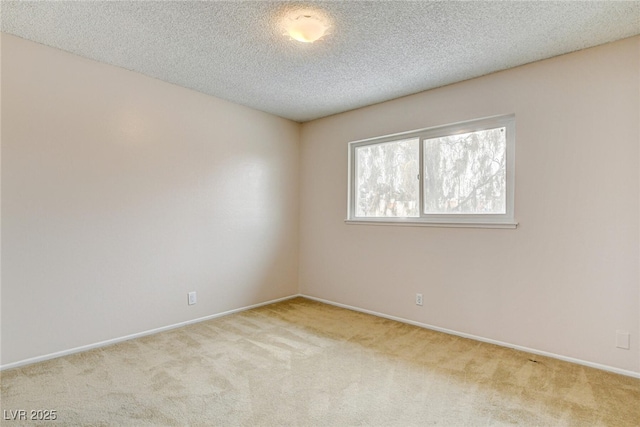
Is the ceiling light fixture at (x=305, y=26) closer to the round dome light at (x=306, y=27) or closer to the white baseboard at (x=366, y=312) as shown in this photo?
the round dome light at (x=306, y=27)

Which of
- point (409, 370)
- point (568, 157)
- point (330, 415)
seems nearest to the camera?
point (330, 415)

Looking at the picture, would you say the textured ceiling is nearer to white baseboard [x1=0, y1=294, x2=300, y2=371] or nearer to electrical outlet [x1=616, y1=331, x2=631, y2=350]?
electrical outlet [x1=616, y1=331, x2=631, y2=350]

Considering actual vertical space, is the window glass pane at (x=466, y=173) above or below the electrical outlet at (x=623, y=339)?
above

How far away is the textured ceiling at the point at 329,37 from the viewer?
208 cm

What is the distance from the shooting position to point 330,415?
73.7 inches

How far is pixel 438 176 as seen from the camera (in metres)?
3.38

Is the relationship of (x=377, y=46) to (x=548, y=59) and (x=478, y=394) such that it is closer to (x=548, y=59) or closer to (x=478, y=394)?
(x=548, y=59)

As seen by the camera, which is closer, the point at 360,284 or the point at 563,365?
the point at 563,365

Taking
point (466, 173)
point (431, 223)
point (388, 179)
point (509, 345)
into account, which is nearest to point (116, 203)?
point (388, 179)

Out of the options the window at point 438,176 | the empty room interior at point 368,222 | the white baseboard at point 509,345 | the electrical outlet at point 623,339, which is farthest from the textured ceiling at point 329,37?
the white baseboard at point 509,345

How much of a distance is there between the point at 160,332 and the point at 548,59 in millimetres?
4195

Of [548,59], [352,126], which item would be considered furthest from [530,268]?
[352,126]

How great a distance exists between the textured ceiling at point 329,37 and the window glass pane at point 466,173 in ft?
1.93

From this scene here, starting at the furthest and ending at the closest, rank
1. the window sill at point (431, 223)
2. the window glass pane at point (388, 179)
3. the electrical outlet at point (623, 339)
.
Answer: the window glass pane at point (388, 179), the window sill at point (431, 223), the electrical outlet at point (623, 339)
